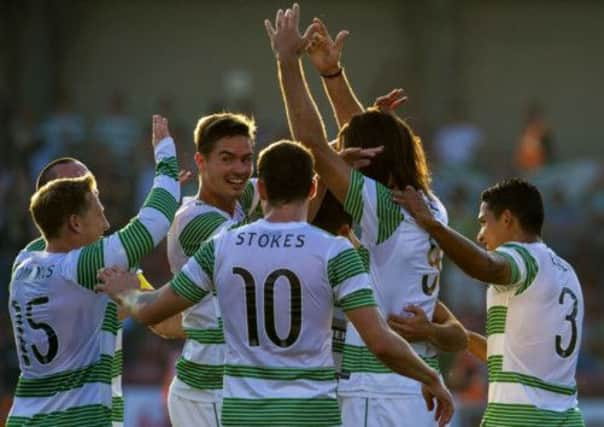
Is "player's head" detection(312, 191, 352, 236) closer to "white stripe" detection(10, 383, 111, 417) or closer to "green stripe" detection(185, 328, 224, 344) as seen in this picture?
"green stripe" detection(185, 328, 224, 344)

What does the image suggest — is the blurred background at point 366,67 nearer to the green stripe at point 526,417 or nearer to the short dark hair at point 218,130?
the short dark hair at point 218,130

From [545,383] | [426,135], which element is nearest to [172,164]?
[545,383]

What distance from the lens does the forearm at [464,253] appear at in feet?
26.0

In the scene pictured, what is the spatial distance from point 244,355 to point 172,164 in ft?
4.59

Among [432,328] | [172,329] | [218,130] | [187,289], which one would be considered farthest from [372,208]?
[172,329]

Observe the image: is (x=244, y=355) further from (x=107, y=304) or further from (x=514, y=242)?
(x=514, y=242)

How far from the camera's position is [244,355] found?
7.18 meters

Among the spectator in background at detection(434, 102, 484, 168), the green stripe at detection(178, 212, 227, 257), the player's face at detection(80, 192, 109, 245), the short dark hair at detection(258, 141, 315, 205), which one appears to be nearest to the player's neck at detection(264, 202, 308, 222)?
the short dark hair at detection(258, 141, 315, 205)

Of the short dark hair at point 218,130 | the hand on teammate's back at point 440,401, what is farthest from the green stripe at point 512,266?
the short dark hair at point 218,130

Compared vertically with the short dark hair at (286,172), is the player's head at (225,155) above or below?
above

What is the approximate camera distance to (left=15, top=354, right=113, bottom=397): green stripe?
7742 millimetres

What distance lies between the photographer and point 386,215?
796cm

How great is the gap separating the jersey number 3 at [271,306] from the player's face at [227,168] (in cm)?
196

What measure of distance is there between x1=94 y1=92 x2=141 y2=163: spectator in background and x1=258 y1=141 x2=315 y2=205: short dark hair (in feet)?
45.5
